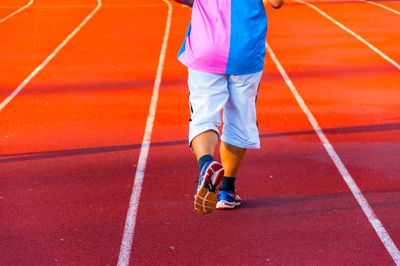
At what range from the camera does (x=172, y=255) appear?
4.54 meters

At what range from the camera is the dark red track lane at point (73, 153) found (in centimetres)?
482

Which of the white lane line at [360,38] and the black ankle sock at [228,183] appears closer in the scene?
the black ankle sock at [228,183]

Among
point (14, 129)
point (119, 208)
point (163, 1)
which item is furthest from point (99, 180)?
point (163, 1)

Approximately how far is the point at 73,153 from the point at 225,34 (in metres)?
2.97

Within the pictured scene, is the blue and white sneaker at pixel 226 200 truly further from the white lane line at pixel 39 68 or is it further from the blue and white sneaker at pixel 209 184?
the white lane line at pixel 39 68

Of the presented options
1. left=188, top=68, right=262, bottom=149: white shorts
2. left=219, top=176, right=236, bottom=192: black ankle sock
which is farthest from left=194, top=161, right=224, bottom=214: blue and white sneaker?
left=219, top=176, right=236, bottom=192: black ankle sock

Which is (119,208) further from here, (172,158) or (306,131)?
(306,131)

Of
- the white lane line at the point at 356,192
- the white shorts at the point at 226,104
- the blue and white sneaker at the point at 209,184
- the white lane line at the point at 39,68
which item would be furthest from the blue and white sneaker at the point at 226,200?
the white lane line at the point at 39,68

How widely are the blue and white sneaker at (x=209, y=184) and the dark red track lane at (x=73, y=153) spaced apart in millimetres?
796

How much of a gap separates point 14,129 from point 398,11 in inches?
609

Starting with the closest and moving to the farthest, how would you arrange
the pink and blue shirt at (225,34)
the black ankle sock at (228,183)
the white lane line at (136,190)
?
the pink and blue shirt at (225,34) < the white lane line at (136,190) < the black ankle sock at (228,183)

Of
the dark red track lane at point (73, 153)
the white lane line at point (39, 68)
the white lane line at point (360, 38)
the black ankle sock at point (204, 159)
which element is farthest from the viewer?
the white lane line at point (360, 38)

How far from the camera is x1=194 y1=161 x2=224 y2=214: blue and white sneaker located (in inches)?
159

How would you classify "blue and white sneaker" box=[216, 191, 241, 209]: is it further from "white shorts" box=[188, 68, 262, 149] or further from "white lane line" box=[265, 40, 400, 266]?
"white lane line" box=[265, 40, 400, 266]
